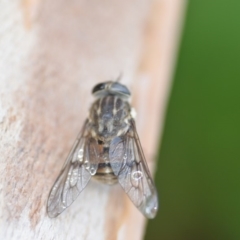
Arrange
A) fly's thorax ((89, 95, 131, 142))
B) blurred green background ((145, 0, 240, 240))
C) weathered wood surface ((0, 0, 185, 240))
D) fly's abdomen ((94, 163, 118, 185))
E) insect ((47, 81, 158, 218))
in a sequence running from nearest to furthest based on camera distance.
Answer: weathered wood surface ((0, 0, 185, 240)), insect ((47, 81, 158, 218)), fly's abdomen ((94, 163, 118, 185)), fly's thorax ((89, 95, 131, 142)), blurred green background ((145, 0, 240, 240))

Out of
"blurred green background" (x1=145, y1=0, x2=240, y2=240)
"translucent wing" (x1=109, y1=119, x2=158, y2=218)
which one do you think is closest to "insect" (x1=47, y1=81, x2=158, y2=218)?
"translucent wing" (x1=109, y1=119, x2=158, y2=218)

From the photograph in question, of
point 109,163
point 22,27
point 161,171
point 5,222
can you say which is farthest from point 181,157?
point 5,222

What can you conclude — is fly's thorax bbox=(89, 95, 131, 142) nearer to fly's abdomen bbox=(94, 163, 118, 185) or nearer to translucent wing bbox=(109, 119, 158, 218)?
translucent wing bbox=(109, 119, 158, 218)

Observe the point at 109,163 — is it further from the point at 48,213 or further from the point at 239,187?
the point at 239,187

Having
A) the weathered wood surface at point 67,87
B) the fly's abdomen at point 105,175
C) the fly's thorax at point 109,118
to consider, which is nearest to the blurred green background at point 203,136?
the weathered wood surface at point 67,87

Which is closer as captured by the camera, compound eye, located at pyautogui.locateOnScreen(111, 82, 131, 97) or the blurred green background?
compound eye, located at pyautogui.locateOnScreen(111, 82, 131, 97)

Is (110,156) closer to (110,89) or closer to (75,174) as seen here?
(75,174)

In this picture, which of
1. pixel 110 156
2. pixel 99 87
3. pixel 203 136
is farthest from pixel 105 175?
pixel 203 136
